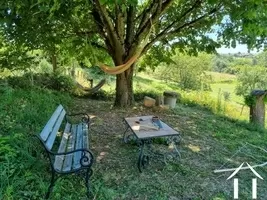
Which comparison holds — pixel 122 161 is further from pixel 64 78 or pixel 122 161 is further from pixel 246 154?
pixel 64 78

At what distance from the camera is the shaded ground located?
315 cm

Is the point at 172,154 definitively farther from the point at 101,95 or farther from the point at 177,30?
the point at 101,95

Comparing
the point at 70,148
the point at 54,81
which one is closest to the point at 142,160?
the point at 70,148

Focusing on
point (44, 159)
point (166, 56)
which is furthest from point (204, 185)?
point (166, 56)

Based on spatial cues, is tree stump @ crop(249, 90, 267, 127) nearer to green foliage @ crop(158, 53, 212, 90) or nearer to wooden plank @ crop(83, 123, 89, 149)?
wooden plank @ crop(83, 123, 89, 149)

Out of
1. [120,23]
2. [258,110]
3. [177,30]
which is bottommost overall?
[258,110]

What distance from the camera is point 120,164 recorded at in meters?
3.73

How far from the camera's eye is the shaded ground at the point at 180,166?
10.3 ft

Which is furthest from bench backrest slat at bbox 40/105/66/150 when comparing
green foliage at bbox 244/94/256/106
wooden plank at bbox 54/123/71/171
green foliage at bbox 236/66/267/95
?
green foliage at bbox 236/66/267/95

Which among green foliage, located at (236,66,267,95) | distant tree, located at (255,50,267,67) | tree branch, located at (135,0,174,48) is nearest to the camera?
tree branch, located at (135,0,174,48)

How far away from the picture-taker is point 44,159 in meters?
3.40

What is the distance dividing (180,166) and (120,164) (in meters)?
0.75

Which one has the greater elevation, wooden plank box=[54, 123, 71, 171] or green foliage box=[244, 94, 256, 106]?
green foliage box=[244, 94, 256, 106]

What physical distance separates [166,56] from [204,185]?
612 centimetres
